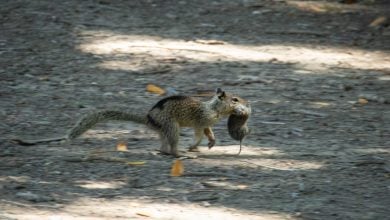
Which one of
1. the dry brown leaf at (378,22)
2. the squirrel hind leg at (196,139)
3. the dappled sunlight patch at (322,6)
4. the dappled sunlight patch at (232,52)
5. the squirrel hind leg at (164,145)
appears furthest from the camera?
the dappled sunlight patch at (322,6)

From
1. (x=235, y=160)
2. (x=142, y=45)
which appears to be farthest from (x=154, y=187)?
(x=142, y=45)

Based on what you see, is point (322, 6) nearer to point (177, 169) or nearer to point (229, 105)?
point (229, 105)

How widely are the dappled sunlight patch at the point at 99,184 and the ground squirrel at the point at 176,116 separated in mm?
657

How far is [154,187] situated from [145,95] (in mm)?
2807

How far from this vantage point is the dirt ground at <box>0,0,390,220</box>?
621 cm

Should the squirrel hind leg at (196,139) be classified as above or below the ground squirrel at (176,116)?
below

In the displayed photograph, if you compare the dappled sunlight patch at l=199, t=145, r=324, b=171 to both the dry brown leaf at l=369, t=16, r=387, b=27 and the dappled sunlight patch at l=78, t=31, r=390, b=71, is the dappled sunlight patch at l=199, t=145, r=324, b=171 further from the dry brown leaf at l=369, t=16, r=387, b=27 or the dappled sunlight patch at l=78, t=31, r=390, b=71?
the dry brown leaf at l=369, t=16, r=387, b=27

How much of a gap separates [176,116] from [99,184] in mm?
850

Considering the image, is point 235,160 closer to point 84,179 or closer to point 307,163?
point 307,163

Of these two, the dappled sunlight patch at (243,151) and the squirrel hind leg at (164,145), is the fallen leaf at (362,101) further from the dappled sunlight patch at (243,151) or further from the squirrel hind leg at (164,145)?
the squirrel hind leg at (164,145)

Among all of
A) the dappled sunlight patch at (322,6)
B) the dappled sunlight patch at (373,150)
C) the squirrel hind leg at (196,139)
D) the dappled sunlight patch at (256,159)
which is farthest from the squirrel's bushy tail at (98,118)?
the dappled sunlight patch at (322,6)

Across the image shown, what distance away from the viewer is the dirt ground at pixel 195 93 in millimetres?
6207

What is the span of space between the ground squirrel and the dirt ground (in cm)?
18

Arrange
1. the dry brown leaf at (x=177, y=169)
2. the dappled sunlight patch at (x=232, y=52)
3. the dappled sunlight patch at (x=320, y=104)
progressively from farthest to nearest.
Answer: the dappled sunlight patch at (x=232, y=52), the dappled sunlight patch at (x=320, y=104), the dry brown leaf at (x=177, y=169)
